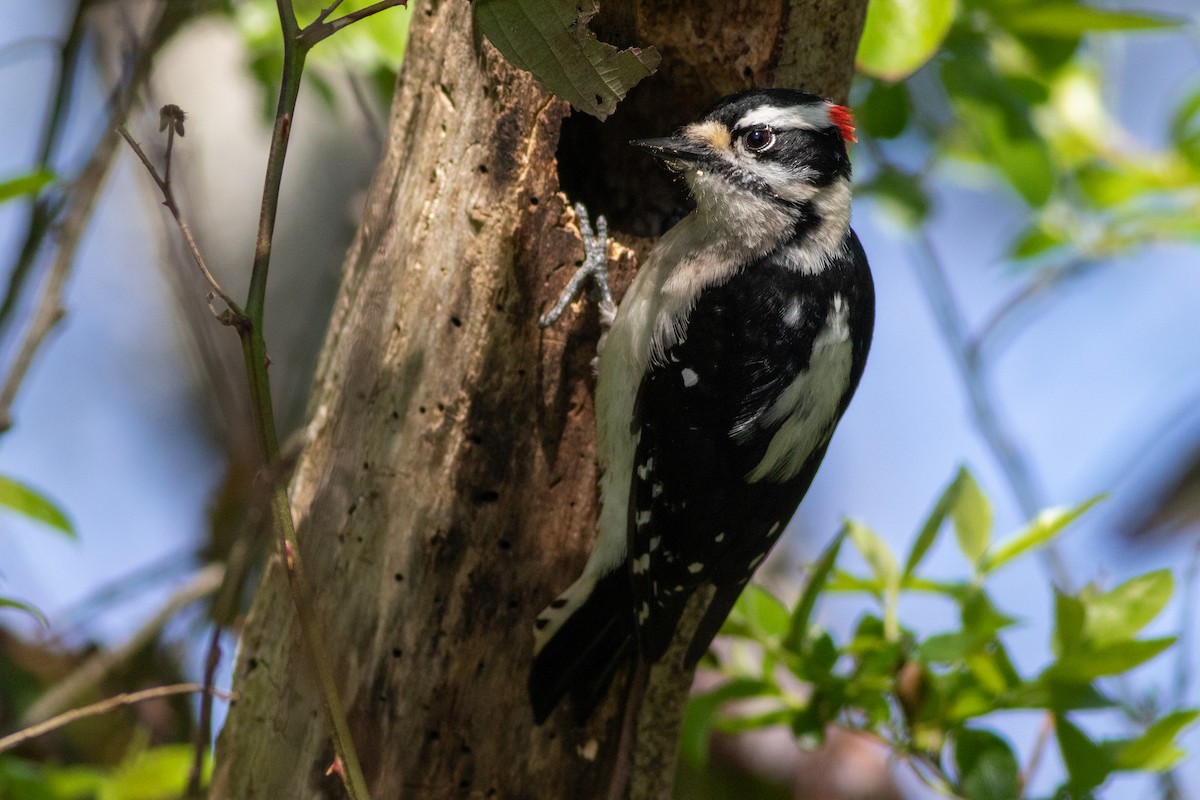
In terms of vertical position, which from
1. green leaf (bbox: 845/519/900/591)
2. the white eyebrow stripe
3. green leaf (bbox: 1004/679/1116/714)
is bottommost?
green leaf (bbox: 1004/679/1116/714)

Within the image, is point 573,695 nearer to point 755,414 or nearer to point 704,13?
point 755,414

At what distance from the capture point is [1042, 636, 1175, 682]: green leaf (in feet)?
7.20

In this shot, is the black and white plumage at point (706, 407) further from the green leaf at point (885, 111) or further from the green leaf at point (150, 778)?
the green leaf at point (150, 778)

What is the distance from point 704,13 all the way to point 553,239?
539 millimetres

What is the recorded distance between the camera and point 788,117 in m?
2.36

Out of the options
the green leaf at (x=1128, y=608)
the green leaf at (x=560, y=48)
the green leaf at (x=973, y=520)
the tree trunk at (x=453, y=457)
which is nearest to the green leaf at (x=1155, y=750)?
the green leaf at (x=1128, y=608)

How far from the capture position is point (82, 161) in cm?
304

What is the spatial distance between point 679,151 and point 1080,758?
4.71ft

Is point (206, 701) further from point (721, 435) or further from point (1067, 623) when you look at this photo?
point (1067, 623)

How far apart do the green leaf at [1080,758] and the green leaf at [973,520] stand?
14.2 inches

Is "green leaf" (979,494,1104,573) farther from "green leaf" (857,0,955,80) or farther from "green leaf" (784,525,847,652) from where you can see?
"green leaf" (857,0,955,80)

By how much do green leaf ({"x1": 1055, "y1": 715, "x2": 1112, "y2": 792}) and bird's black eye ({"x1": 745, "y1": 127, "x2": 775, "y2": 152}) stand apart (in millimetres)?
1287

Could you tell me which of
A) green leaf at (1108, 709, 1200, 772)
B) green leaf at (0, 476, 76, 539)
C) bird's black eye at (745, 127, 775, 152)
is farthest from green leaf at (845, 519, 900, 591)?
green leaf at (0, 476, 76, 539)

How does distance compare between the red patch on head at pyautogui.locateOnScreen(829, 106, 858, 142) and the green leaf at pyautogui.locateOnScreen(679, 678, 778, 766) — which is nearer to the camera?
the red patch on head at pyautogui.locateOnScreen(829, 106, 858, 142)
